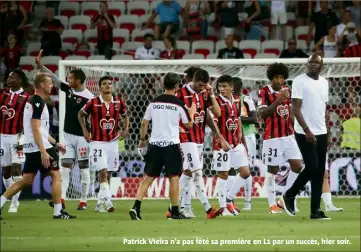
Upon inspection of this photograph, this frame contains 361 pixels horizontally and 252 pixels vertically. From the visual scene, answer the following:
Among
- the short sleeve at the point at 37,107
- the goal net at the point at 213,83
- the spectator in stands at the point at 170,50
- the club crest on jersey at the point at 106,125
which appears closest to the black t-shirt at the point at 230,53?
the spectator in stands at the point at 170,50

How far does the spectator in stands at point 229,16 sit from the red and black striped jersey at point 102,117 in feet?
29.5

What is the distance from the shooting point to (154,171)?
13688mm

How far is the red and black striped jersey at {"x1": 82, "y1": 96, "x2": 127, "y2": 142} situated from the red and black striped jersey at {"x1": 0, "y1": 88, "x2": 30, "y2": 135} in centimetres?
98

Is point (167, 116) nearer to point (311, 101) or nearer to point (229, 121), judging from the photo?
point (311, 101)

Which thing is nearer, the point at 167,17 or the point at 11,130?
the point at 11,130

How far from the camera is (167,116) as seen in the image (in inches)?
538

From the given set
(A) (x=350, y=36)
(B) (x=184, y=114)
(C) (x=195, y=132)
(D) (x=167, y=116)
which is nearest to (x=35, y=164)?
(D) (x=167, y=116)

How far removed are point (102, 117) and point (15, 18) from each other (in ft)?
35.0

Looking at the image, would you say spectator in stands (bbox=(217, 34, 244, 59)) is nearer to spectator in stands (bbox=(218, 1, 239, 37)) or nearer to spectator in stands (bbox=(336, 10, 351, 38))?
spectator in stands (bbox=(218, 1, 239, 37))

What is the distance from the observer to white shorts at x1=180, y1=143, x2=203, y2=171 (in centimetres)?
1452

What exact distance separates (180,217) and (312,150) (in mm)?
2131

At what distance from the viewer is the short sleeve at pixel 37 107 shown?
13.5 meters

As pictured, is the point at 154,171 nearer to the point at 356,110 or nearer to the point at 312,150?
the point at 312,150

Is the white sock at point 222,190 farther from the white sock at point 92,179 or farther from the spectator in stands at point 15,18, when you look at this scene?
the spectator in stands at point 15,18
